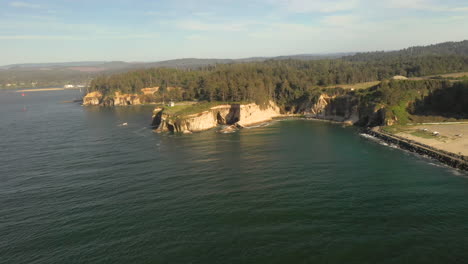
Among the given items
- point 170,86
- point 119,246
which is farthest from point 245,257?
point 170,86

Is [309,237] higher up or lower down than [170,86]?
lower down

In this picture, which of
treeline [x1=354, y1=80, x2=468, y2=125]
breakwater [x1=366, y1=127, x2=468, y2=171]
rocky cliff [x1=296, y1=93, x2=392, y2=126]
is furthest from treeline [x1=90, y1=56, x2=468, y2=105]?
breakwater [x1=366, y1=127, x2=468, y2=171]

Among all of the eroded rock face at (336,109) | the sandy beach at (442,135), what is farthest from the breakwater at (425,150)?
the eroded rock face at (336,109)

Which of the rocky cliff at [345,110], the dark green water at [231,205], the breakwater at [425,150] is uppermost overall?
the rocky cliff at [345,110]

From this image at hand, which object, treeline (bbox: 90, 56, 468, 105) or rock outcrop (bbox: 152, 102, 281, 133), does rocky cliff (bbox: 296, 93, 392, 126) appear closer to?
treeline (bbox: 90, 56, 468, 105)

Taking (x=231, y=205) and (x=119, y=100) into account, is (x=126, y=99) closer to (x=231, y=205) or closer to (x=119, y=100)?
(x=119, y=100)

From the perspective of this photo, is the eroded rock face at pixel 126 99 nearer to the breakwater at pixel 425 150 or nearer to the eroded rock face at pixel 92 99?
the eroded rock face at pixel 92 99

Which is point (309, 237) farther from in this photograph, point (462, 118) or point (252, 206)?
point (462, 118)
